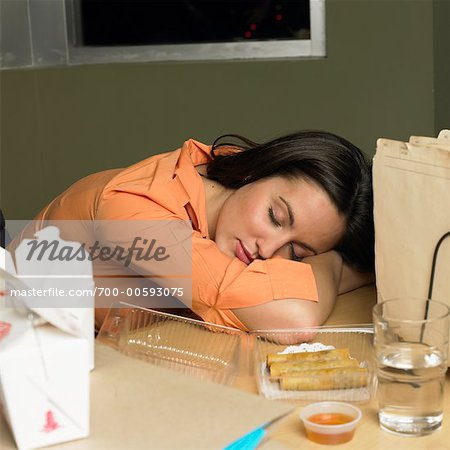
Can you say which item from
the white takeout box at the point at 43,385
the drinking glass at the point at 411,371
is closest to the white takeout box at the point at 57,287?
the white takeout box at the point at 43,385

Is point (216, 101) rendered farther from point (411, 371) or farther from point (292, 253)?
point (411, 371)

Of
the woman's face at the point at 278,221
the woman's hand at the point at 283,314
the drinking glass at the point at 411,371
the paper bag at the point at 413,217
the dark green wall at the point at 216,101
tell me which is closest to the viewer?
the drinking glass at the point at 411,371

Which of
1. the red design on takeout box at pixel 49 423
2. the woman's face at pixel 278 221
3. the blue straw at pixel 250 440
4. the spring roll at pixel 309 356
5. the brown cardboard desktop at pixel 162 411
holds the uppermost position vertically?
the woman's face at pixel 278 221

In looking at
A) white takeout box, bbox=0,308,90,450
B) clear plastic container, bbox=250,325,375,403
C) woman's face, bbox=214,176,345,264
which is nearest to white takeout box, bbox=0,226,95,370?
white takeout box, bbox=0,308,90,450

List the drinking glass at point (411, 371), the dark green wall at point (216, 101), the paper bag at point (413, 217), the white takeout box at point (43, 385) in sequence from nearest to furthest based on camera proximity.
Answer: the white takeout box at point (43, 385) < the drinking glass at point (411, 371) < the paper bag at point (413, 217) < the dark green wall at point (216, 101)

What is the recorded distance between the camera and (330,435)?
2.97ft

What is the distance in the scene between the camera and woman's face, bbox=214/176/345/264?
5.07 ft

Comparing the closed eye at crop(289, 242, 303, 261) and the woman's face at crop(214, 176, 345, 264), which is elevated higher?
the woman's face at crop(214, 176, 345, 264)

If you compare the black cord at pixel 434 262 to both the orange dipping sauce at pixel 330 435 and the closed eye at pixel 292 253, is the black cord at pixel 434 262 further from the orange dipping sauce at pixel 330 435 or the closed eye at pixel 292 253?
the closed eye at pixel 292 253

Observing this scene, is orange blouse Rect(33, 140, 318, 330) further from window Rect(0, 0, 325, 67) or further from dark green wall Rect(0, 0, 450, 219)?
window Rect(0, 0, 325, 67)

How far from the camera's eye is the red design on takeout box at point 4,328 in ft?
2.85

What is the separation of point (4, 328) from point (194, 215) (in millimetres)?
756

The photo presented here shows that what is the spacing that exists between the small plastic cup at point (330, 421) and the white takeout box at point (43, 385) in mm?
251

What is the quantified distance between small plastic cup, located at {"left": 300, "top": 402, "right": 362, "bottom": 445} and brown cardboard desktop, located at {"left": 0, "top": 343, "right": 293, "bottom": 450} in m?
0.03
